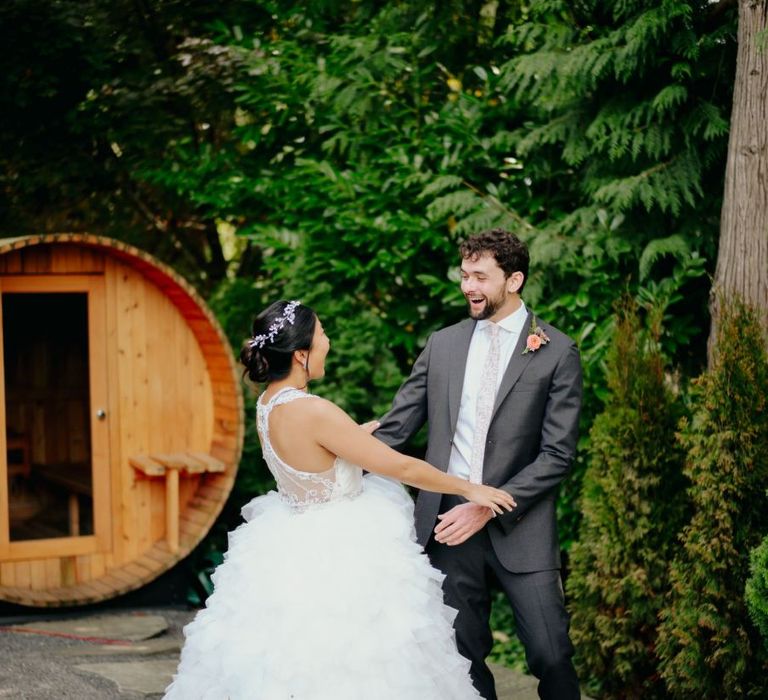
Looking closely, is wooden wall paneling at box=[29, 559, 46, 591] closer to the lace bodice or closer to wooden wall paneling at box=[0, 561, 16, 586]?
wooden wall paneling at box=[0, 561, 16, 586]

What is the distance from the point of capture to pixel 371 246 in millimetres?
6574

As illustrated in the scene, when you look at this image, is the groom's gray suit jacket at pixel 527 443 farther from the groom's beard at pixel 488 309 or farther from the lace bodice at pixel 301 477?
the lace bodice at pixel 301 477

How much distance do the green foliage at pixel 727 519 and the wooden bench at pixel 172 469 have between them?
3.18 metres

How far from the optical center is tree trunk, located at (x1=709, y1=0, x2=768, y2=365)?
4.56 m

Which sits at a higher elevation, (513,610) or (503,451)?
(503,451)

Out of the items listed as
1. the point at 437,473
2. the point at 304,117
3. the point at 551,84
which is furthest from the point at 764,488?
the point at 304,117

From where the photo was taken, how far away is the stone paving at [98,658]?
15.7 ft

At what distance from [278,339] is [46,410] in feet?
19.6

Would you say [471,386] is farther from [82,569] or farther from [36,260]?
[82,569]

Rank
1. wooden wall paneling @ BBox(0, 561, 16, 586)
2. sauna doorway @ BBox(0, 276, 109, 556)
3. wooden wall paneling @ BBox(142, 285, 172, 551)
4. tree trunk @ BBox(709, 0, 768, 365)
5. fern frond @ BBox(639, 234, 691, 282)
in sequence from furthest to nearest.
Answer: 1. sauna doorway @ BBox(0, 276, 109, 556)
2. wooden wall paneling @ BBox(142, 285, 172, 551)
3. wooden wall paneling @ BBox(0, 561, 16, 586)
4. fern frond @ BBox(639, 234, 691, 282)
5. tree trunk @ BBox(709, 0, 768, 365)

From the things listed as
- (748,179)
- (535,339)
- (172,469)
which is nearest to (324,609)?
(535,339)

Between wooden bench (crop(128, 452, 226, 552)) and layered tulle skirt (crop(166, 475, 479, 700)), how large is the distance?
270cm

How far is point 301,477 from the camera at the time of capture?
354 cm

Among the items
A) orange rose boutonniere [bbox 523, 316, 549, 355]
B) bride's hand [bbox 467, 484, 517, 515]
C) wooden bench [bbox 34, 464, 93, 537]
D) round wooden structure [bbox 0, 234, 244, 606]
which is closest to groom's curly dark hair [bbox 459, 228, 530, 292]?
orange rose boutonniere [bbox 523, 316, 549, 355]
